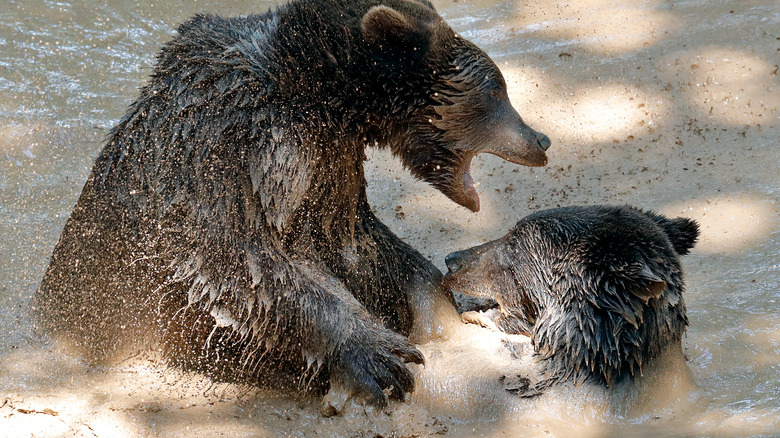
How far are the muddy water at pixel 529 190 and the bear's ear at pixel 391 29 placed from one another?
1855 millimetres

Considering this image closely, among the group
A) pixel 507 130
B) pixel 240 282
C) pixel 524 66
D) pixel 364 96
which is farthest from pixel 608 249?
pixel 524 66

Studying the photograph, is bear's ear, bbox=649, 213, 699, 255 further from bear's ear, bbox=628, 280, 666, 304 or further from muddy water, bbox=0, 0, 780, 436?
bear's ear, bbox=628, 280, 666, 304

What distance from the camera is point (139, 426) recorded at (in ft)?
14.2

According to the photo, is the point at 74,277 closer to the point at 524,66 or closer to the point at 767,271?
the point at 767,271

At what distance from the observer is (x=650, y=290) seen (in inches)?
174

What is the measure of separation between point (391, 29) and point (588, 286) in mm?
1814

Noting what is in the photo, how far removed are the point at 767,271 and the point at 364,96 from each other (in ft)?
10.6

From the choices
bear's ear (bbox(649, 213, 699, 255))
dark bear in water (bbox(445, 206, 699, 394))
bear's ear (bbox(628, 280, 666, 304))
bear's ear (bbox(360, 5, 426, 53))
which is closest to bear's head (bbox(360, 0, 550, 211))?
bear's ear (bbox(360, 5, 426, 53))

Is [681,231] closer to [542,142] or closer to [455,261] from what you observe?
[542,142]

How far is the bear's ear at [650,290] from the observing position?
14.4ft

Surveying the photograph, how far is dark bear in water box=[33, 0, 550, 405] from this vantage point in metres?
4.23

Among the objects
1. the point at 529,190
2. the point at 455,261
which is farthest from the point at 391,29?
the point at 529,190

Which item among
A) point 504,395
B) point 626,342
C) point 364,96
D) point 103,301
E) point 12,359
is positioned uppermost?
point 364,96

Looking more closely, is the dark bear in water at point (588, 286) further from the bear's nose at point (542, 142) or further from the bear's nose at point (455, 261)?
the bear's nose at point (542, 142)
